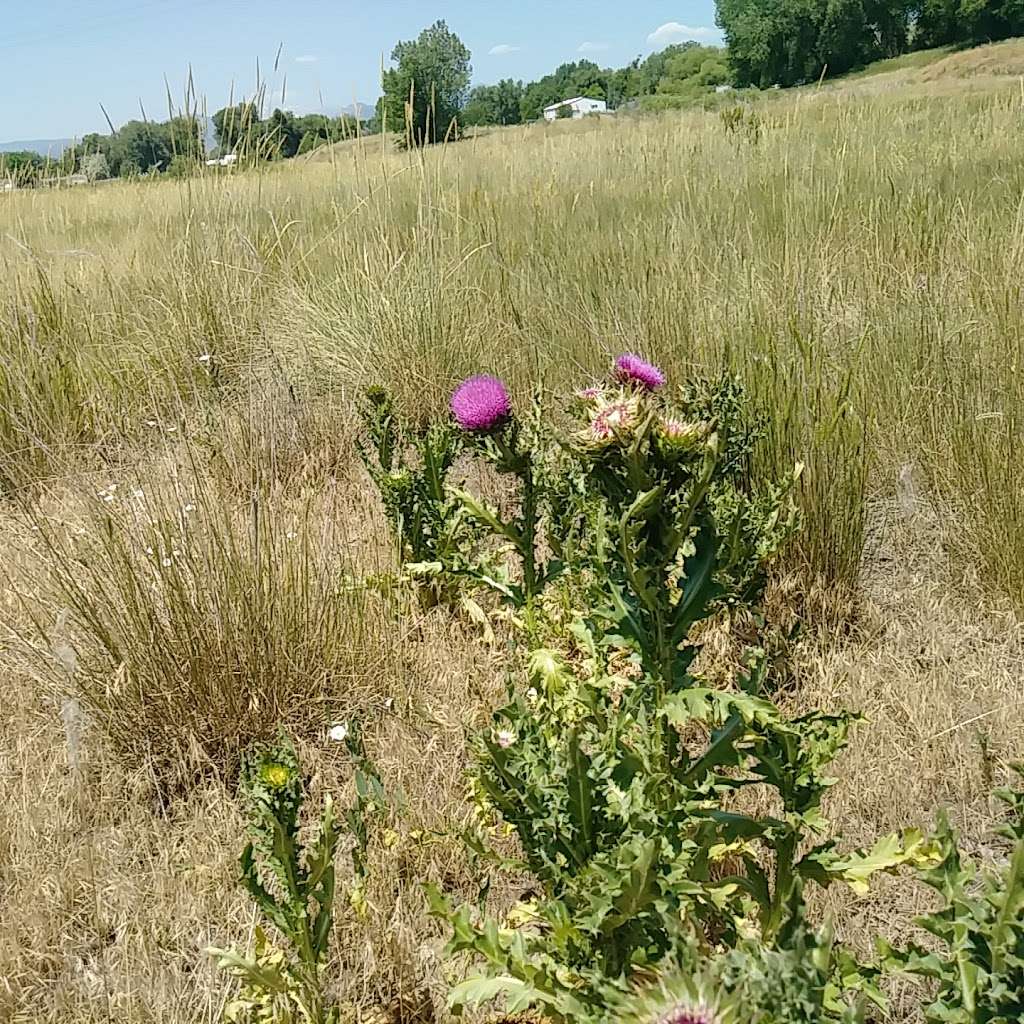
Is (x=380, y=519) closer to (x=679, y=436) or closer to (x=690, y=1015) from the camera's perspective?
(x=679, y=436)

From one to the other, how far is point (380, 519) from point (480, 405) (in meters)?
1.08

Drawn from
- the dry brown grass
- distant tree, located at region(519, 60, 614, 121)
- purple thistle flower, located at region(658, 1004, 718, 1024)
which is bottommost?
the dry brown grass

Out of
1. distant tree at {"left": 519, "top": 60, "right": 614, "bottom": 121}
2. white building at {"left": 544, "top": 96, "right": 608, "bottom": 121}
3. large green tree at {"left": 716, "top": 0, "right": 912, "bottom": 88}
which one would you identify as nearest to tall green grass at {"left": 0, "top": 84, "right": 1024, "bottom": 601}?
white building at {"left": 544, "top": 96, "right": 608, "bottom": 121}

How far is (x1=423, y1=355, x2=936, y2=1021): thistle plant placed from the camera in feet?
3.41

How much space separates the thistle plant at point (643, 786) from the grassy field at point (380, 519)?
0.30 metres

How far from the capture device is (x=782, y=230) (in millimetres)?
3768

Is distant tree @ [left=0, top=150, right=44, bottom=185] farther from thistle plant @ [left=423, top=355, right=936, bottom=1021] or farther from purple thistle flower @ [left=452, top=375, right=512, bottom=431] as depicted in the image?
thistle plant @ [left=423, top=355, right=936, bottom=1021]

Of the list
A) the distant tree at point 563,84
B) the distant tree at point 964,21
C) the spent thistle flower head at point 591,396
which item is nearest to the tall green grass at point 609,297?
the spent thistle flower head at point 591,396

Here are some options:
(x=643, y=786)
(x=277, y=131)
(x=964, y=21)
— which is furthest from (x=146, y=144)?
(x=964, y=21)

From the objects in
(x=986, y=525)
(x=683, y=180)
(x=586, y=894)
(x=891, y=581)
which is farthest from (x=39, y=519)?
(x=683, y=180)

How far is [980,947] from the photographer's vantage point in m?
0.88

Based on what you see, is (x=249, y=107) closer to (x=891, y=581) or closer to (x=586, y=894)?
(x=891, y=581)

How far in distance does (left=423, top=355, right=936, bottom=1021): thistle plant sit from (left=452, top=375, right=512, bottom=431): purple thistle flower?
0.36 meters

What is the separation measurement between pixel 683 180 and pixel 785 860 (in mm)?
4132
